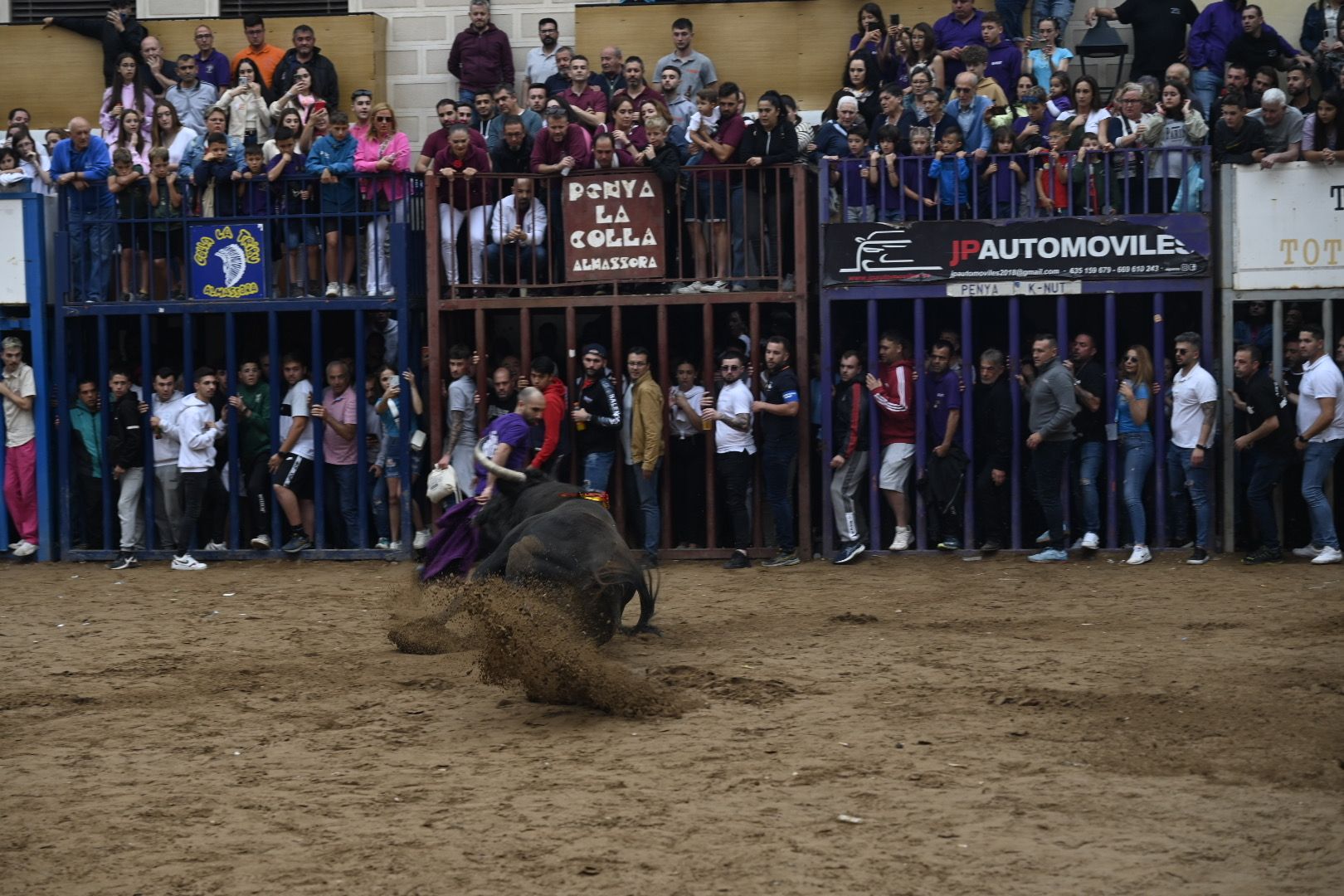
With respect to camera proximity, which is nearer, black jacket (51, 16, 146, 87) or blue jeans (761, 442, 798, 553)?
blue jeans (761, 442, 798, 553)

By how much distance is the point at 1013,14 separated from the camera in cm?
1842

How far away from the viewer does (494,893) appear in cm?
681

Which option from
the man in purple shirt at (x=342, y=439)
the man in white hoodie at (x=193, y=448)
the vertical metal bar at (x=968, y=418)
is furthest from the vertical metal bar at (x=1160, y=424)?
the man in white hoodie at (x=193, y=448)

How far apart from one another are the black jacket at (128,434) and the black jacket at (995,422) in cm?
797

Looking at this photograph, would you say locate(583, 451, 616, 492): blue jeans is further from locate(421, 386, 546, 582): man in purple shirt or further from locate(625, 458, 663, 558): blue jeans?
locate(421, 386, 546, 582): man in purple shirt

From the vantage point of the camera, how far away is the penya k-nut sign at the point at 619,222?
637 inches

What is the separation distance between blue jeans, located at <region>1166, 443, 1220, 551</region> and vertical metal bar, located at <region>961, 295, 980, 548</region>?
1.75m

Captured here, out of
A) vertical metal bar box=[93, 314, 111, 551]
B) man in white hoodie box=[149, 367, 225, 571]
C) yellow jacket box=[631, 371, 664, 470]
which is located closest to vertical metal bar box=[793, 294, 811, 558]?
yellow jacket box=[631, 371, 664, 470]

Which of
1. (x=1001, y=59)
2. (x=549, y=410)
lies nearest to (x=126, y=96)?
(x=549, y=410)

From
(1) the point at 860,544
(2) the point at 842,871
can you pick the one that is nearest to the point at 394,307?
(1) the point at 860,544

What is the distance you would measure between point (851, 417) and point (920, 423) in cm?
65

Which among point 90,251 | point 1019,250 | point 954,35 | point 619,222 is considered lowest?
point 1019,250

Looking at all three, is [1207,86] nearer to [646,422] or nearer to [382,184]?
[646,422]

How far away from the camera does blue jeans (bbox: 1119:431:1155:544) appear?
15312 mm
